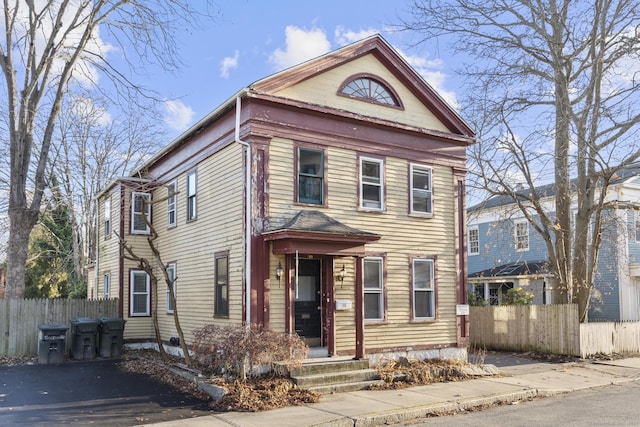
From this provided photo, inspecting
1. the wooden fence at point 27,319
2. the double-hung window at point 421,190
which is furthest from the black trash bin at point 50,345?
the double-hung window at point 421,190

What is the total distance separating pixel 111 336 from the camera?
54.5ft

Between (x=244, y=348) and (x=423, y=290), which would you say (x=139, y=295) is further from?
(x=423, y=290)

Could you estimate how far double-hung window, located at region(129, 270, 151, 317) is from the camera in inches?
728

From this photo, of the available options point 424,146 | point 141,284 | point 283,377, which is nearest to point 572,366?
point 424,146

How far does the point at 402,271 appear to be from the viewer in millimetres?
14695

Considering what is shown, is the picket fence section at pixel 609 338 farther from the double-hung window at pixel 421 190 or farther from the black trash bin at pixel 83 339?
the black trash bin at pixel 83 339

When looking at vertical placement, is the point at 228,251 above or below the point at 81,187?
below

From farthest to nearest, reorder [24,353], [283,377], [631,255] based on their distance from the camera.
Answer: [631,255] < [24,353] < [283,377]

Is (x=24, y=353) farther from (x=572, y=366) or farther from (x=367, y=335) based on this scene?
(x=572, y=366)

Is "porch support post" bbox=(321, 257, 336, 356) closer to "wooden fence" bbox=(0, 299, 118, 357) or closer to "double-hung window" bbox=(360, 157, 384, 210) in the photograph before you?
"double-hung window" bbox=(360, 157, 384, 210)

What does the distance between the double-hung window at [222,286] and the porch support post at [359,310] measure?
3.04 metres

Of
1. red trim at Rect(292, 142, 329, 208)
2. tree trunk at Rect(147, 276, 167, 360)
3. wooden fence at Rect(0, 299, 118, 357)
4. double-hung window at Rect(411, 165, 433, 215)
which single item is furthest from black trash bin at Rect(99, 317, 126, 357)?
double-hung window at Rect(411, 165, 433, 215)

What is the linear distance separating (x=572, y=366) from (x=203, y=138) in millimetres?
11754

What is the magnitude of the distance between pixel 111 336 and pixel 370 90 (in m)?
10.2
